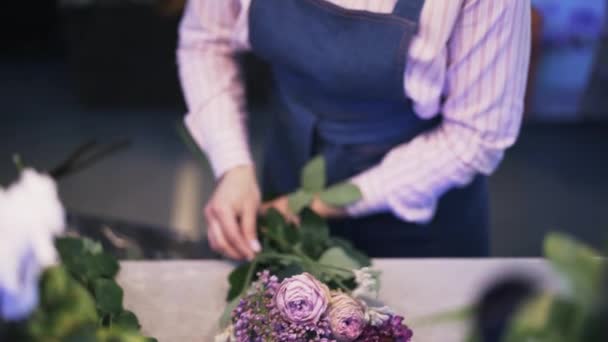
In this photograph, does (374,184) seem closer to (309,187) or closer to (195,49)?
(309,187)

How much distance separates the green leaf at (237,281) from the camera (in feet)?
2.32

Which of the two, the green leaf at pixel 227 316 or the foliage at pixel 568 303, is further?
the green leaf at pixel 227 316

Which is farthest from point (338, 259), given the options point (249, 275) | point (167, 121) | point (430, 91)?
point (167, 121)

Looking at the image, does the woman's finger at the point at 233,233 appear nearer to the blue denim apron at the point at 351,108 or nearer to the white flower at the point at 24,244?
the blue denim apron at the point at 351,108

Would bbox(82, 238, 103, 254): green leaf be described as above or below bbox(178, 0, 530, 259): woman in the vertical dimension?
below

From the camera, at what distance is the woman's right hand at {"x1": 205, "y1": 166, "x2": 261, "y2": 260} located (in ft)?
2.59

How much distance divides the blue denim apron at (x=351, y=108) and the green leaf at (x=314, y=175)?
10 centimetres

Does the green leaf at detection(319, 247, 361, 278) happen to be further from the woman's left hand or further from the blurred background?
the blurred background

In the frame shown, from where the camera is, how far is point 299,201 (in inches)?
31.6

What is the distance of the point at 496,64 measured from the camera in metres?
0.71

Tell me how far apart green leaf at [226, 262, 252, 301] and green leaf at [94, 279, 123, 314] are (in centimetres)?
12

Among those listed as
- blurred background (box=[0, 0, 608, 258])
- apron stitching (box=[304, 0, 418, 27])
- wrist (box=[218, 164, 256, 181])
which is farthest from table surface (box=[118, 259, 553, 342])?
blurred background (box=[0, 0, 608, 258])

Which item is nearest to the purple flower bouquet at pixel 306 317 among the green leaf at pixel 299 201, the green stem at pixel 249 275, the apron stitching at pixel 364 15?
the green stem at pixel 249 275

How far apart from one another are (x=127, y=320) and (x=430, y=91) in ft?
1.43
